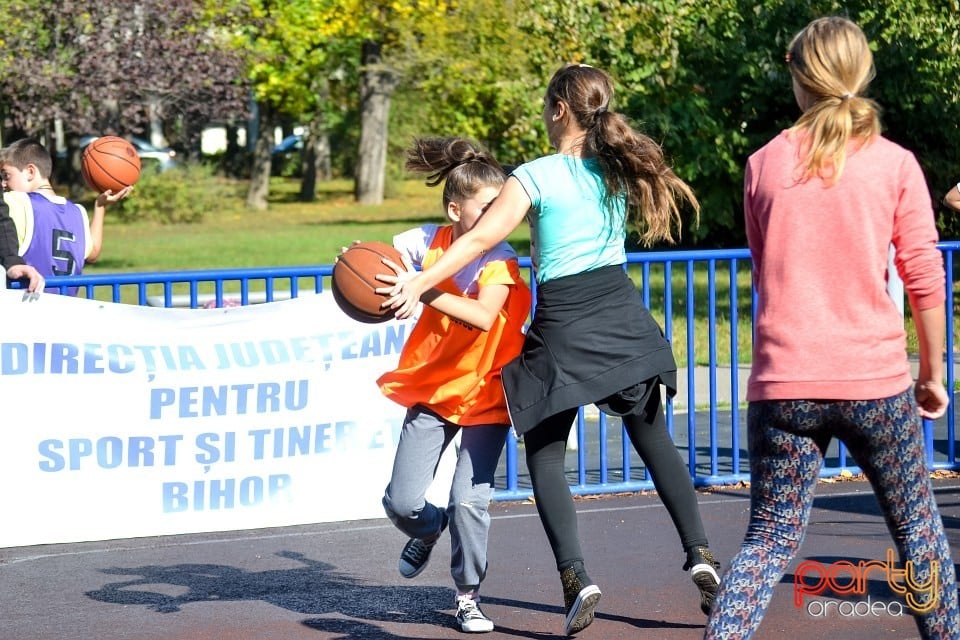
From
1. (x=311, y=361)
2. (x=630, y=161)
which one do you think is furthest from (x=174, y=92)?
(x=630, y=161)

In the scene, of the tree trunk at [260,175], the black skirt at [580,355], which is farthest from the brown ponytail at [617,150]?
the tree trunk at [260,175]

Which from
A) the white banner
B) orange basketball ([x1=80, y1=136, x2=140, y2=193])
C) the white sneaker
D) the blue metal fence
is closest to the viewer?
the white sneaker

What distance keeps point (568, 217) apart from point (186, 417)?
261 cm

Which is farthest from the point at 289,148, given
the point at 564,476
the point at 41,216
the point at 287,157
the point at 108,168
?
the point at 564,476

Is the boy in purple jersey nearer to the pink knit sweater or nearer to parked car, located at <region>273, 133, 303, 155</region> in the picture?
the pink knit sweater

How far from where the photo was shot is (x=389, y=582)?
5.61m

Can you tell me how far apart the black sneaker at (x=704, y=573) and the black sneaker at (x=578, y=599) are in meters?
0.43

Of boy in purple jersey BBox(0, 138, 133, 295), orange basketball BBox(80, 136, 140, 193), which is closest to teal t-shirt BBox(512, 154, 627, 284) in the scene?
boy in purple jersey BBox(0, 138, 133, 295)

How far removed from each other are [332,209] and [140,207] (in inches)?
272

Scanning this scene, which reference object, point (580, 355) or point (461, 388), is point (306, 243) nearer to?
point (461, 388)

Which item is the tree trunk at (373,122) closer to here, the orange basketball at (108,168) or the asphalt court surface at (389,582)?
the orange basketball at (108,168)

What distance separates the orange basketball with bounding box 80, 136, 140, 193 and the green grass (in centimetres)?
534

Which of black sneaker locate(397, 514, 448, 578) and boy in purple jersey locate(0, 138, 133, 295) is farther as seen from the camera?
boy in purple jersey locate(0, 138, 133, 295)

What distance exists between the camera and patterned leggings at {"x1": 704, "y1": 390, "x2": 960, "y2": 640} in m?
3.52
